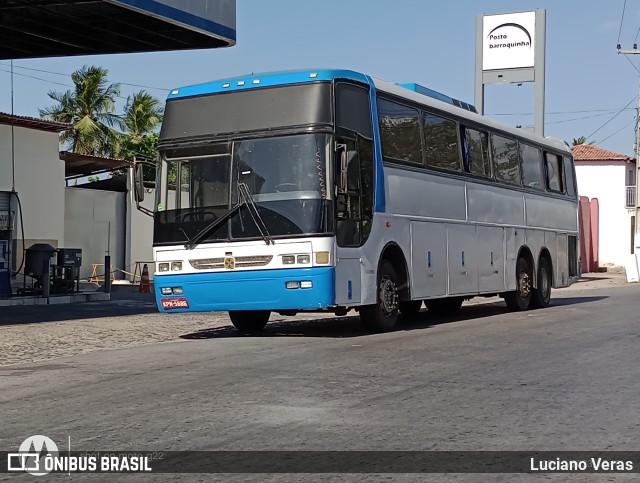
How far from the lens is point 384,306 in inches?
581

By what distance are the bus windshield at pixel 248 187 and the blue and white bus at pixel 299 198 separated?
16 millimetres

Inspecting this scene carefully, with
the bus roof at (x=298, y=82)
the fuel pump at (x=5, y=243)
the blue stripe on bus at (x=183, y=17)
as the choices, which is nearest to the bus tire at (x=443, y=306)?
the bus roof at (x=298, y=82)

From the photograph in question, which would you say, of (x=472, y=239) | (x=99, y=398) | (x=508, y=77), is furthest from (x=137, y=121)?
(x=99, y=398)

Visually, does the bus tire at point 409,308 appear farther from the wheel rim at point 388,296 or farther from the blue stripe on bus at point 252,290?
the blue stripe on bus at point 252,290

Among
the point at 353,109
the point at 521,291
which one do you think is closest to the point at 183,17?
the point at 353,109

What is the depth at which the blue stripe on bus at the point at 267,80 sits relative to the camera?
13555 mm

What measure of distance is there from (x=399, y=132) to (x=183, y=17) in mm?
7186

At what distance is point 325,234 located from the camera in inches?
516

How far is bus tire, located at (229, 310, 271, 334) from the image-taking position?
15633 millimetres

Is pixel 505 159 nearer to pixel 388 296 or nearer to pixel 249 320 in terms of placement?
pixel 388 296

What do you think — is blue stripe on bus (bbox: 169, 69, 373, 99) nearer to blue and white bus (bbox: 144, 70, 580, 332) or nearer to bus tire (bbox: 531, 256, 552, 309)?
blue and white bus (bbox: 144, 70, 580, 332)

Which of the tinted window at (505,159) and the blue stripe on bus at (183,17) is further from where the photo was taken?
the blue stripe on bus at (183,17)

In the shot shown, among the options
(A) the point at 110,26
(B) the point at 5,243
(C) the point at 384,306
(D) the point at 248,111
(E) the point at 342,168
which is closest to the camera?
(E) the point at 342,168

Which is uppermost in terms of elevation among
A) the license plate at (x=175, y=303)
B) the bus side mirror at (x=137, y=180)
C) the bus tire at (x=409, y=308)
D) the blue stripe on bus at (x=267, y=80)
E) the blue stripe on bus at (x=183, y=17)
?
the blue stripe on bus at (x=183, y=17)
